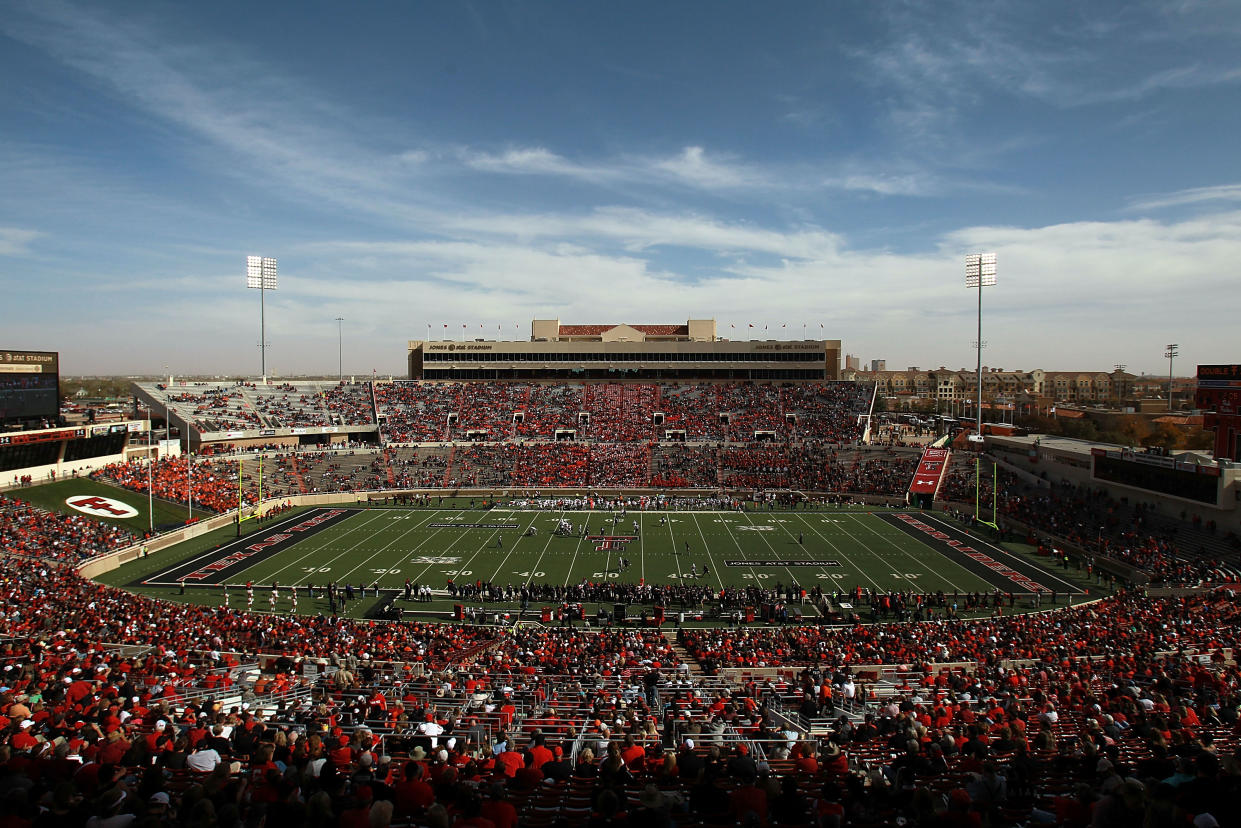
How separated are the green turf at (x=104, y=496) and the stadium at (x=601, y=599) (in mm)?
220

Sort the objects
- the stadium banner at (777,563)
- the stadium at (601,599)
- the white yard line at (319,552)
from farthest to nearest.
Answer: the stadium banner at (777,563), the white yard line at (319,552), the stadium at (601,599)

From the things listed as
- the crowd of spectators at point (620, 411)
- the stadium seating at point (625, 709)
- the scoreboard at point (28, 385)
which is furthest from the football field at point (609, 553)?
the crowd of spectators at point (620, 411)

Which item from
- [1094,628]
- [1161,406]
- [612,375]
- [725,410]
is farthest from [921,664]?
[1161,406]

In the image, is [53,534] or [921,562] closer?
[921,562]

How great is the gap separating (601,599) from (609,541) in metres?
8.84

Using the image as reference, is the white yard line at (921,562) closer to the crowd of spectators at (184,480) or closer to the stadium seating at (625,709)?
the stadium seating at (625,709)

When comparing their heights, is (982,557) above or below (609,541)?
above

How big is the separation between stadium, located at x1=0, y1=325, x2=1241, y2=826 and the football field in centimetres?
27

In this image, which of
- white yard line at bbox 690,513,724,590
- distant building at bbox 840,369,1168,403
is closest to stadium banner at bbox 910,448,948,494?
white yard line at bbox 690,513,724,590

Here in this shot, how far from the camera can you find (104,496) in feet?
120

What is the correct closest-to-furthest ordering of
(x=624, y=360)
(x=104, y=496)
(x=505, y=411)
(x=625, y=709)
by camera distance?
(x=625, y=709), (x=104, y=496), (x=505, y=411), (x=624, y=360)

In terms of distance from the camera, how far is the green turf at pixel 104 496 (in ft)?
111

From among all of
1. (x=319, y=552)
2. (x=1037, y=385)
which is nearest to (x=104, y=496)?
(x=319, y=552)

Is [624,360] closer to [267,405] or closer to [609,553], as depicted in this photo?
[267,405]
